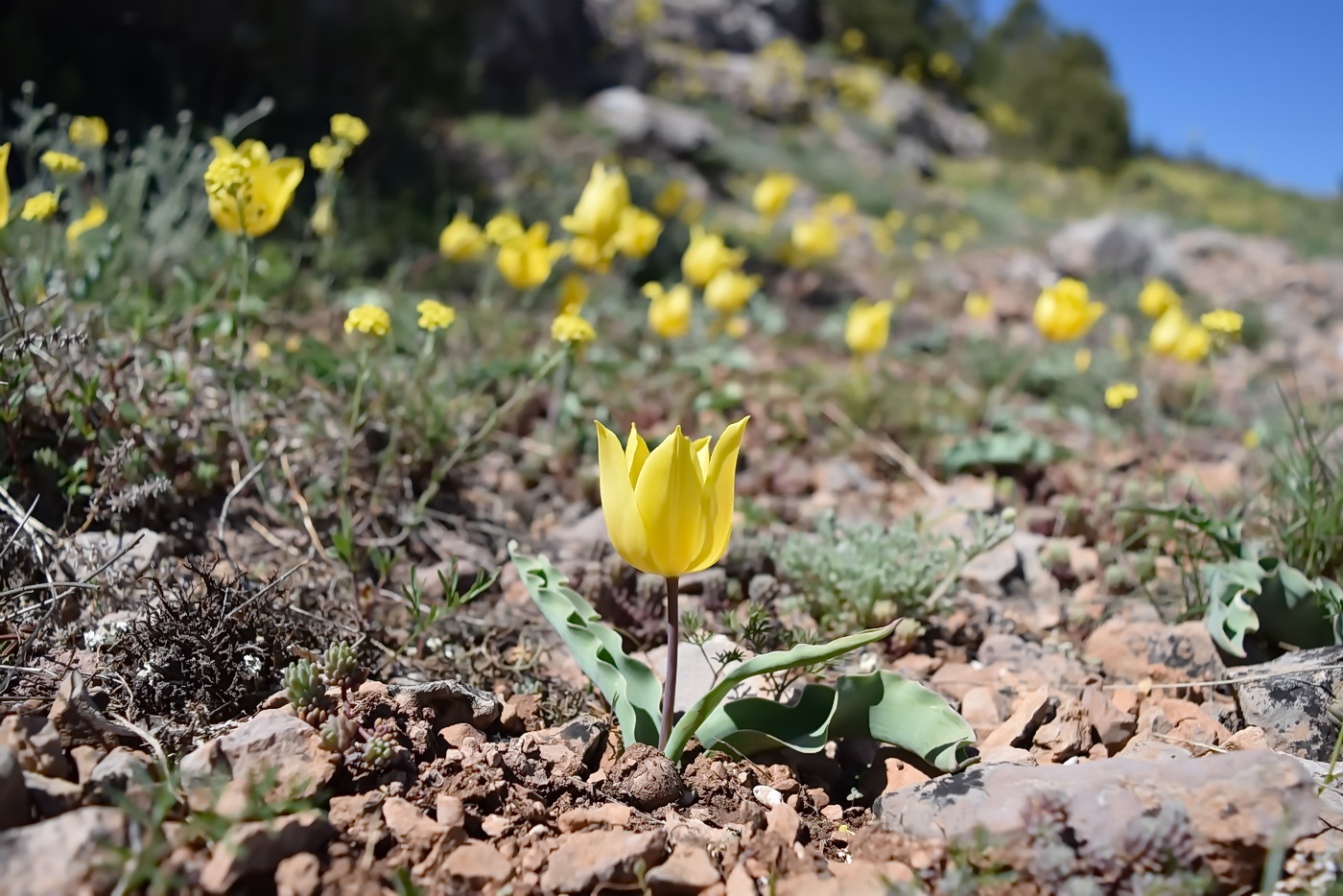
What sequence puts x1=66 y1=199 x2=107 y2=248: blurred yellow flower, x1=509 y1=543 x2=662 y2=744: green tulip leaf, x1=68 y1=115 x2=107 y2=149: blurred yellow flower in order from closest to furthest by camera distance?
x1=509 y1=543 x2=662 y2=744: green tulip leaf
x1=66 y1=199 x2=107 y2=248: blurred yellow flower
x1=68 y1=115 x2=107 y2=149: blurred yellow flower

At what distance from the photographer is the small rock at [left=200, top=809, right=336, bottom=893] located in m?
1.14

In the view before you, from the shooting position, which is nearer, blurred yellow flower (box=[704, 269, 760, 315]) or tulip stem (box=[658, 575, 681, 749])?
tulip stem (box=[658, 575, 681, 749])

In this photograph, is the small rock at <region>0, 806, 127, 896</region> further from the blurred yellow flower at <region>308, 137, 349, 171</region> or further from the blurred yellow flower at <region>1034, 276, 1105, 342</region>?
the blurred yellow flower at <region>1034, 276, 1105, 342</region>

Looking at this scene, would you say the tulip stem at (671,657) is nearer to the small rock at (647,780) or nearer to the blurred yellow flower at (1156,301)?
the small rock at (647,780)

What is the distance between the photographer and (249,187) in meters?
2.00

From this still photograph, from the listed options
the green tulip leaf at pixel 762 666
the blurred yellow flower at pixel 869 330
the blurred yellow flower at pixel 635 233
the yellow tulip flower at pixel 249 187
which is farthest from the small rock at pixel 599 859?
the blurred yellow flower at pixel 869 330

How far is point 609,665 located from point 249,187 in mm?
1306

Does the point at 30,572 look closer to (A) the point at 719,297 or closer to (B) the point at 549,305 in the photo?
(A) the point at 719,297

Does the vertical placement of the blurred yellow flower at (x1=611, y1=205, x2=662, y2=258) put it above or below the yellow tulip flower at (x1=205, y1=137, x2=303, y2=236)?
above

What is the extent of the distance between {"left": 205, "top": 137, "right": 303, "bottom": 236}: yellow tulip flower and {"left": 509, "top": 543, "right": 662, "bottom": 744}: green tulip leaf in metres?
1.05

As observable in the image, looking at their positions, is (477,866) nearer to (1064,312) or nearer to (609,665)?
(609,665)

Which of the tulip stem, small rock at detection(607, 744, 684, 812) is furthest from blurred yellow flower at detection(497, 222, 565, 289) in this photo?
small rock at detection(607, 744, 684, 812)

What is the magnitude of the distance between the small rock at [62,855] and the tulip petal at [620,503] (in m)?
0.75

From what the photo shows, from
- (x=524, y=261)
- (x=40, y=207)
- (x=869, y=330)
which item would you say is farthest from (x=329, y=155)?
(x=869, y=330)
